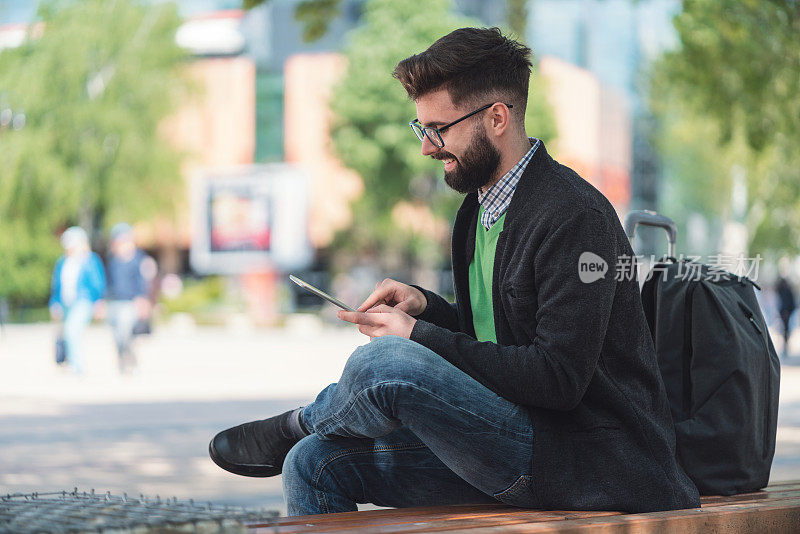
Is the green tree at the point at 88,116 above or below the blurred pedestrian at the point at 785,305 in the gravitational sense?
above

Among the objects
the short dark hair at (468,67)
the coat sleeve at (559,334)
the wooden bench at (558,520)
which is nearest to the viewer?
the wooden bench at (558,520)

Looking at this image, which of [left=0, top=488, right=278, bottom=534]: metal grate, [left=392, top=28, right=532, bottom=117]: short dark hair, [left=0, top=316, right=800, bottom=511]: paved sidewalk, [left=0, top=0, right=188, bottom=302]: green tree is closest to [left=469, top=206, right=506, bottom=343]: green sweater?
[left=392, top=28, right=532, bottom=117]: short dark hair

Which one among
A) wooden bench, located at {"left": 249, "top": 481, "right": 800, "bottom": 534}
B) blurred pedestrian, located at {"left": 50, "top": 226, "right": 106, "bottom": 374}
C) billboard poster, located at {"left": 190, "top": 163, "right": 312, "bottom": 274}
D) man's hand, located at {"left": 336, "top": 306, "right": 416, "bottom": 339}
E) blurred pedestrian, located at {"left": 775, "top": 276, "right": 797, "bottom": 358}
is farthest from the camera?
billboard poster, located at {"left": 190, "top": 163, "right": 312, "bottom": 274}

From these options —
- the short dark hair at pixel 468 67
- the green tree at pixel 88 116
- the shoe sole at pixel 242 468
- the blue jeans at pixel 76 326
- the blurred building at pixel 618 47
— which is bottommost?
the blue jeans at pixel 76 326

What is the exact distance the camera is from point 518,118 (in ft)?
10.2

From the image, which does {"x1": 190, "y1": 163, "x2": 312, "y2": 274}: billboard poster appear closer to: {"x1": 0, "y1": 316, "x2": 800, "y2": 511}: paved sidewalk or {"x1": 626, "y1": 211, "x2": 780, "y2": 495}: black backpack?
{"x1": 0, "y1": 316, "x2": 800, "y2": 511}: paved sidewalk

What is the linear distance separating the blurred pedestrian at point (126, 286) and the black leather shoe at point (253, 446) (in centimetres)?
1185

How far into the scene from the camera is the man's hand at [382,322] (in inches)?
113

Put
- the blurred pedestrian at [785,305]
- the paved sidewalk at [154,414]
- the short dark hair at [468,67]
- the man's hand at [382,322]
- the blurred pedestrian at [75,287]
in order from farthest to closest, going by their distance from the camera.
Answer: the blurred pedestrian at [785,305] → the blurred pedestrian at [75,287] → the paved sidewalk at [154,414] → the short dark hair at [468,67] → the man's hand at [382,322]

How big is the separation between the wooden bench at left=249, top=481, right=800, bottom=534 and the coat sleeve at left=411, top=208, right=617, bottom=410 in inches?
11.5

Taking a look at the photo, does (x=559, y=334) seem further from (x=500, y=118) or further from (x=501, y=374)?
(x=500, y=118)

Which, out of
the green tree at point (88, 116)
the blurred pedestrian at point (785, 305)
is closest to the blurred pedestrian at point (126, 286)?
the blurred pedestrian at point (785, 305)

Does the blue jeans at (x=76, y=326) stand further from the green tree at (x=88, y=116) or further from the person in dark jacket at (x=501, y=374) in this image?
the green tree at (x=88, y=116)

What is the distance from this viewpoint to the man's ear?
9.93ft
